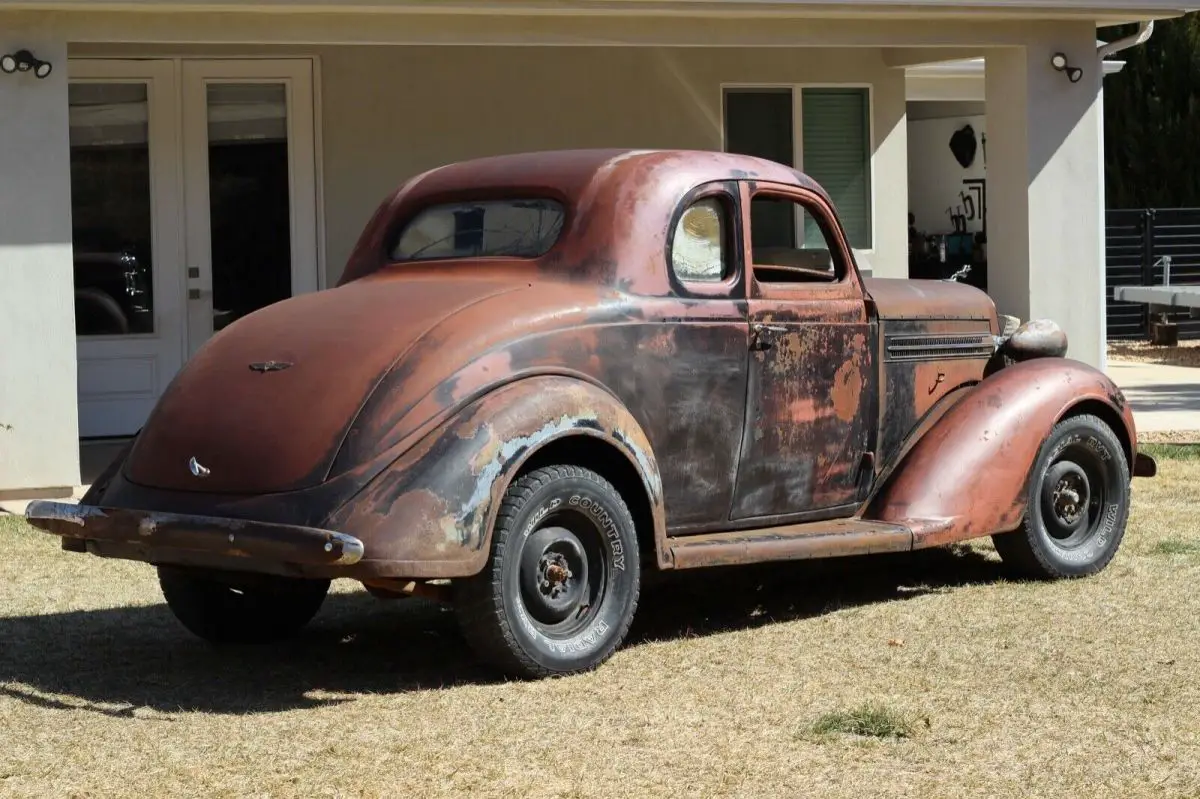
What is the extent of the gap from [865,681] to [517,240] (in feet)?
6.88

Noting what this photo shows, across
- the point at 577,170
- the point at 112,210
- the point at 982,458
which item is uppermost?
the point at 112,210

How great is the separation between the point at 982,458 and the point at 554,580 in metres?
2.21

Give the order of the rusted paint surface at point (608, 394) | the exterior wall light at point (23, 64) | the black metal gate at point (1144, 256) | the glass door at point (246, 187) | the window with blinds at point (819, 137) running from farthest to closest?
1. the black metal gate at point (1144, 256)
2. the window with blinds at point (819, 137)
3. the glass door at point (246, 187)
4. the exterior wall light at point (23, 64)
5. the rusted paint surface at point (608, 394)

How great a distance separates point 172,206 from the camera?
1338 cm

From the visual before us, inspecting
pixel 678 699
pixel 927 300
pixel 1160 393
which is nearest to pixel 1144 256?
pixel 1160 393

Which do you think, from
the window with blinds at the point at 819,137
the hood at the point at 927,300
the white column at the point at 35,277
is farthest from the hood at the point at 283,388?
the window with blinds at the point at 819,137

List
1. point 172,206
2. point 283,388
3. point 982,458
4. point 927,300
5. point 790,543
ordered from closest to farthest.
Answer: point 283,388 → point 790,543 → point 982,458 → point 927,300 → point 172,206

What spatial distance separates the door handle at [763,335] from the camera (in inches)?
280

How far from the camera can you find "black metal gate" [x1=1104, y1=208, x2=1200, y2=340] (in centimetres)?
2325

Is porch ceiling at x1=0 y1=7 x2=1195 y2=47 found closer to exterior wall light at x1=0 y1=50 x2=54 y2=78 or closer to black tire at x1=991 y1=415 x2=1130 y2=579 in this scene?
exterior wall light at x1=0 y1=50 x2=54 y2=78

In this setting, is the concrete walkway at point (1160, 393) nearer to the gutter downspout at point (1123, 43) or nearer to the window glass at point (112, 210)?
the gutter downspout at point (1123, 43)

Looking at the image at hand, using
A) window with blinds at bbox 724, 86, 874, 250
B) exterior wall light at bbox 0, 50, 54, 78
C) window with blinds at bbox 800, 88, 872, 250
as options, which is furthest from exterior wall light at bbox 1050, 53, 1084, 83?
exterior wall light at bbox 0, 50, 54, 78

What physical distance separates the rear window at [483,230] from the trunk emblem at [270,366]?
105 centimetres

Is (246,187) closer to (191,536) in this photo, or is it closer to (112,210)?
(112,210)
